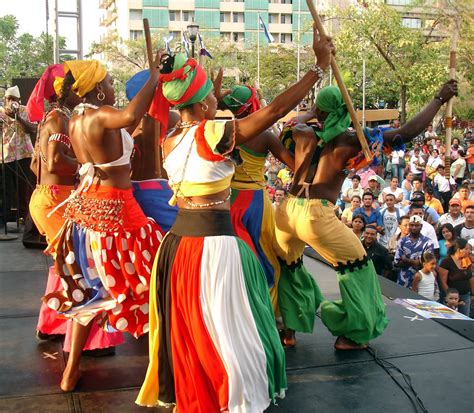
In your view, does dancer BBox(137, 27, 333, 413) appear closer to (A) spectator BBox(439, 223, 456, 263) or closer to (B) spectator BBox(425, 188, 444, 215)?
(A) spectator BBox(439, 223, 456, 263)

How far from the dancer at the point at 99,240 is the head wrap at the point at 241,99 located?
44.7 inches

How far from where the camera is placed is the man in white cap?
7656mm

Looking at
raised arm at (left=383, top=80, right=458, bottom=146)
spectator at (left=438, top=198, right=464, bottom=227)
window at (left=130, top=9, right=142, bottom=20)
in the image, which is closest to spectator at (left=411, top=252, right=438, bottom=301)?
spectator at (left=438, top=198, right=464, bottom=227)

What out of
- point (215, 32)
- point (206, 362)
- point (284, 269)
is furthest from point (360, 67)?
point (215, 32)

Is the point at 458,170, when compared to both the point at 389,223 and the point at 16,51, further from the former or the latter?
the point at 16,51

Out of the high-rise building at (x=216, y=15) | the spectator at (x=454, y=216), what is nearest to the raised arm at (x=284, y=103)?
the spectator at (x=454, y=216)

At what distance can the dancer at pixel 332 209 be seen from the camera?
13.1ft

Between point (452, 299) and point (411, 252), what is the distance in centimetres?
77

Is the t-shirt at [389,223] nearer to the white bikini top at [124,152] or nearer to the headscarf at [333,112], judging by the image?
the headscarf at [333,112]

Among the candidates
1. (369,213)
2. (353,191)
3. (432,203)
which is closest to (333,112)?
(369,213)

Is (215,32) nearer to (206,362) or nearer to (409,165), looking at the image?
(409,165)

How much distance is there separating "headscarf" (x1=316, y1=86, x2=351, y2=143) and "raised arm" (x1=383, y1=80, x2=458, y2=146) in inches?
12.4

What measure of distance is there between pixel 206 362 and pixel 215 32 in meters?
59.5

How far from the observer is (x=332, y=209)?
411 cm
